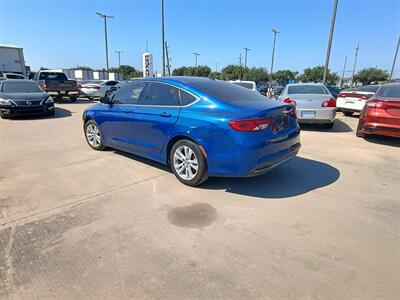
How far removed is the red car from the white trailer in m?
29.3

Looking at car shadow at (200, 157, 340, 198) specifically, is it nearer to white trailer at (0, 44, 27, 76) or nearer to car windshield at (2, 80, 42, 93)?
car windshield at (2, 80, 42, 93)

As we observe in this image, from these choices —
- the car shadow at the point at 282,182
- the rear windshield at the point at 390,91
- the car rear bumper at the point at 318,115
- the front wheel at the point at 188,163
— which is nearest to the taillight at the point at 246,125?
the front wheel at the point at 188,163

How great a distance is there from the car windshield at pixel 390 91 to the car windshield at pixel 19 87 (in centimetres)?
1225

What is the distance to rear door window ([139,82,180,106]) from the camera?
4504mm

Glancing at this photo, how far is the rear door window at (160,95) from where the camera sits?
4504 mm

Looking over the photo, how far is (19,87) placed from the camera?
458 inches

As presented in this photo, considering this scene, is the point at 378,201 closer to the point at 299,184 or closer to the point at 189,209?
the point at 299,184

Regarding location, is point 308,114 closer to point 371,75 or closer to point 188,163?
point 188,163

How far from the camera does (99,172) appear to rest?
16.4ft

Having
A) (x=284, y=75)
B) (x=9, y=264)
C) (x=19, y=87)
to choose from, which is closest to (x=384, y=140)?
(x=9, y=264)

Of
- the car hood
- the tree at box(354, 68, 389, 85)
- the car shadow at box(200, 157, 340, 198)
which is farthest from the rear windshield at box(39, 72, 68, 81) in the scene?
the tree at box(354, 68, 389, 85)

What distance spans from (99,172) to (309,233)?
11.5ft

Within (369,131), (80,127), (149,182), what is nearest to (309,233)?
(149,182)

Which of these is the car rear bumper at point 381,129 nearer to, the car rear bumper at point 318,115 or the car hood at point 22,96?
the car rear bumper at point 318,115
